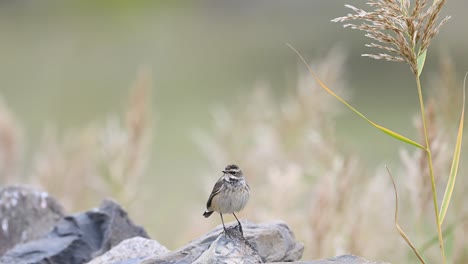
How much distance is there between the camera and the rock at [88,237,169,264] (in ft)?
12.2

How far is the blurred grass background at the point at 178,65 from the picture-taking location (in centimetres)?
1222

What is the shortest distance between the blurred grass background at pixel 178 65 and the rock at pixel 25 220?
113 inches

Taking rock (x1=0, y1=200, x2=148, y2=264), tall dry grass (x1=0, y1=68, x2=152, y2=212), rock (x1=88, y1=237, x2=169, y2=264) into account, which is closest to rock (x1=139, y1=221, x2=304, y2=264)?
rock (x1=88, y1=237, x2=169, y2=264)

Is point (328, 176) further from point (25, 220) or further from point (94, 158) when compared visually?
point (94, 158)

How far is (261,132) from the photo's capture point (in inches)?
260

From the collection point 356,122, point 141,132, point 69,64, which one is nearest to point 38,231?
point 141,132

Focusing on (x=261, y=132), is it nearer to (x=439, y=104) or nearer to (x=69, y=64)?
(x=439, y=104)

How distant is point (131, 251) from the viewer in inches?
148

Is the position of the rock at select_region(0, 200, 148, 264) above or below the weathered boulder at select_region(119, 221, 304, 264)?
above

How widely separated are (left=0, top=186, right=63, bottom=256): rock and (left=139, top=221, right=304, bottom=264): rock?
4.08 ft

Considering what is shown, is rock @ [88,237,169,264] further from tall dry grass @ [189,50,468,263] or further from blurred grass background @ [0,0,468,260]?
blurred grass background @ [0,0,468,260]

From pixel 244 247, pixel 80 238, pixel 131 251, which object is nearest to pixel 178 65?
pixel 80 238

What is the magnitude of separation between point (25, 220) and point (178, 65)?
14826 mm

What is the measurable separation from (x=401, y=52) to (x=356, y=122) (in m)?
8.86
